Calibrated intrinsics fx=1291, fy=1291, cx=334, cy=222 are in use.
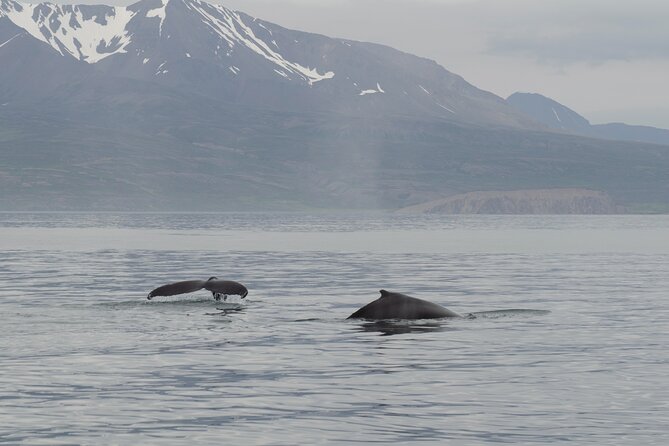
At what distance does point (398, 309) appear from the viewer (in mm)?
38062

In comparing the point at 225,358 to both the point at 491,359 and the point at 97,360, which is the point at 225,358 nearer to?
the point at 97,360

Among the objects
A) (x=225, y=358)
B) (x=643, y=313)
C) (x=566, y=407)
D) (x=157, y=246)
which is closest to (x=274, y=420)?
(x=566, y=407)

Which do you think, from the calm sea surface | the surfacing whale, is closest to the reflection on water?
the calm sea surface

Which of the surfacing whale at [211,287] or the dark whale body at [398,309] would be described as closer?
the dark whale body at [398,309]

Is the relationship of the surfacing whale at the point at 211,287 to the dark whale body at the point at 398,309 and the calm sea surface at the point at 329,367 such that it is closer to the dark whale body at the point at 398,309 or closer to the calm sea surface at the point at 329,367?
the calm sea surface at the point at 329,367

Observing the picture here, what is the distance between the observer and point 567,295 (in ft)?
169

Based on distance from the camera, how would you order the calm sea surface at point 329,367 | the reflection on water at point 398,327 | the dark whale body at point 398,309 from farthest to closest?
the dark whale body at point 398,309, the reflection on water at point 398,327, the calm sea surface at point 329,367

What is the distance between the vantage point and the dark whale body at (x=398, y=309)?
3806 cm

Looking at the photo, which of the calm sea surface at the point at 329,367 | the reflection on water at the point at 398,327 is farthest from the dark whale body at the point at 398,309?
the calm sea surface at the point at 329,367

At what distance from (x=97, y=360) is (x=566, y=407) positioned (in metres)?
11.3

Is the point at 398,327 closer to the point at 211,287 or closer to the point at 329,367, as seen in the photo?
the point at 211,287

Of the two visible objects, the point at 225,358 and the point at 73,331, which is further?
the point at 73,331

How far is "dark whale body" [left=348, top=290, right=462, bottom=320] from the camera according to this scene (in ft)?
125

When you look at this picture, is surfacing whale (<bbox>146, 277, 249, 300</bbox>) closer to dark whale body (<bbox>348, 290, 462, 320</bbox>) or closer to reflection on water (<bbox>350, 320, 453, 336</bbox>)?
dark whale body (<bbox>348, 290, 462, 320</bbox>)
